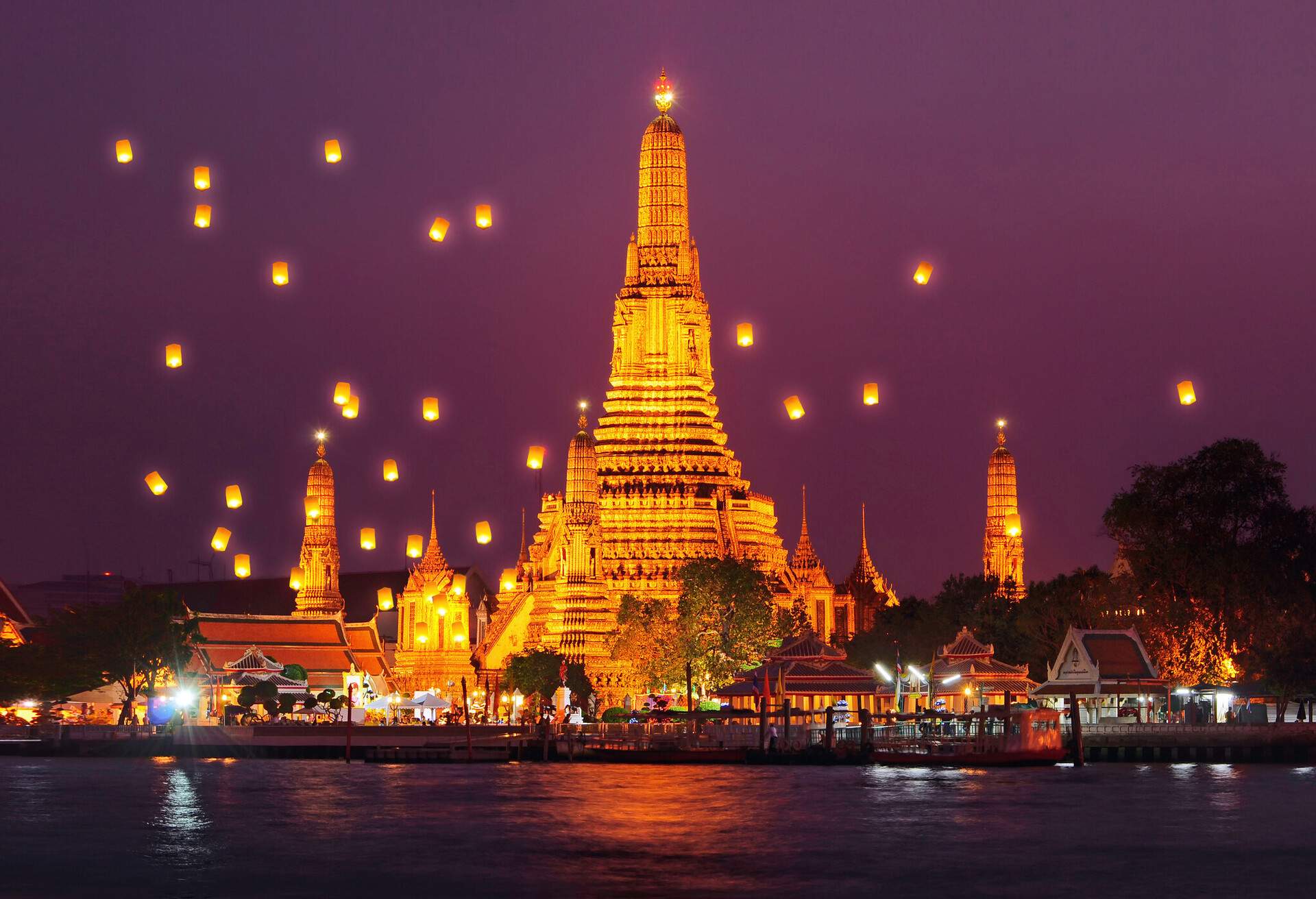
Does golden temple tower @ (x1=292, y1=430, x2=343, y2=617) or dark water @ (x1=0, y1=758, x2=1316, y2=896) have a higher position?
golden temple tower @ (x1=292, y1=430, x2=343, y2=617)

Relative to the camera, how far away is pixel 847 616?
154m

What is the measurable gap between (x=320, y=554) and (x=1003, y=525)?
136ft

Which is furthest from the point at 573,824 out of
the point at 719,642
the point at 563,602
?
the point at 563,602

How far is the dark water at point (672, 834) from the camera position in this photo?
52969mm

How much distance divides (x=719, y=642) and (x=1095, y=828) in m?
46.6

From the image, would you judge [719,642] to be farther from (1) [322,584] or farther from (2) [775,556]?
(1) [322,584]

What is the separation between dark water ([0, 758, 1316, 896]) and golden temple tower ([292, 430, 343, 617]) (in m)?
59.5

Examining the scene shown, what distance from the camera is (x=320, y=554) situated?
148 meters

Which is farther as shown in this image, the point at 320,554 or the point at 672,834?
the point at 320,554

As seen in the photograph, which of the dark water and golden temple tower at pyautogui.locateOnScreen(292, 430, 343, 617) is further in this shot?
golden temple tower at pyautogui.locateOnScreen(292, 430, 343, 617)

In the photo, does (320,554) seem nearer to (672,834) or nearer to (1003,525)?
(1003,525)

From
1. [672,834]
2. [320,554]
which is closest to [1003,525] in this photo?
[320,554]

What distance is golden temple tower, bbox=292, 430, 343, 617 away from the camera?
14662cm

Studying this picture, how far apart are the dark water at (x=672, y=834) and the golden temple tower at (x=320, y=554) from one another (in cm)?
5953
